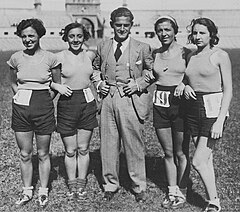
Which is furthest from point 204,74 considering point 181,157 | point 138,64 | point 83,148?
point 83,148

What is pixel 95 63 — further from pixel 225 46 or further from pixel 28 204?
pixel 225 46

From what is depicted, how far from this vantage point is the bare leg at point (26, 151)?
4692 millimetres

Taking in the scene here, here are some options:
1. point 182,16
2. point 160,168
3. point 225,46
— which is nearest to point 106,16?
point 182,16

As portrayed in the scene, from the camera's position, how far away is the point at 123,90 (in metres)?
4.76

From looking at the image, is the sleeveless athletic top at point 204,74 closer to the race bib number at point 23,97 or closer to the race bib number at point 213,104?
the race bib number at point 213,104

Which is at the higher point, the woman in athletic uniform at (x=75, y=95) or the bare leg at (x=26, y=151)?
the woman in athletic uniform at (x=75, y=95)

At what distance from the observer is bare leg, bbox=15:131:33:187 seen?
185 inches

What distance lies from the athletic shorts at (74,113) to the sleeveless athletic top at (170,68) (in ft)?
2.81

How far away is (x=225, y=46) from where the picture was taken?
205 feet

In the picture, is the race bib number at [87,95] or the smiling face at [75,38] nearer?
the smiling face at [75,38]

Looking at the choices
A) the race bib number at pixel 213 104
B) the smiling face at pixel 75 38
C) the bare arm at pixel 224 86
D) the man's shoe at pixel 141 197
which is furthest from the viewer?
the man's shoe at pixel 141 197

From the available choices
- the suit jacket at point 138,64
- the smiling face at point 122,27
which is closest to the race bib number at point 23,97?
the suit jacket at point 138,64

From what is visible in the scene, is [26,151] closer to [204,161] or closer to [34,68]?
[34,68]

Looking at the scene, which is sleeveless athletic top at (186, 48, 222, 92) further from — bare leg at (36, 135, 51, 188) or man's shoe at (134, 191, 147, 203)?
bare leg at (36, 135, 51, 188)
